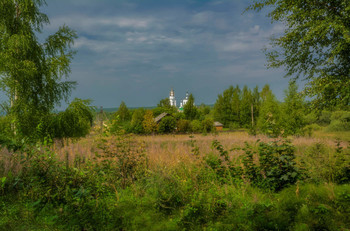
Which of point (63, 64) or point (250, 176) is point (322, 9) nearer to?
point (250, 176)

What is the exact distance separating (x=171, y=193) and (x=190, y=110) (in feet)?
159

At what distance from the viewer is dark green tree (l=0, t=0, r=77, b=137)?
9578 mm

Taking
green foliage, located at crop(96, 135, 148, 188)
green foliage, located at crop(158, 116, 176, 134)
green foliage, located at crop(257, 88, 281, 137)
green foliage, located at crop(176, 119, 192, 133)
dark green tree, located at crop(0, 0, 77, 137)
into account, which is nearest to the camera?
green foliage, located at crop(96, 135, 148, 188)

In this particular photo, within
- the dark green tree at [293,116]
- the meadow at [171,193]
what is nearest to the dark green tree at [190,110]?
the dark green tree at [293,116]

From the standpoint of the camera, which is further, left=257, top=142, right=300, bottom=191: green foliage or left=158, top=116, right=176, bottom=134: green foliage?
left=158, top=116, right=176, bottom=134: green foliage

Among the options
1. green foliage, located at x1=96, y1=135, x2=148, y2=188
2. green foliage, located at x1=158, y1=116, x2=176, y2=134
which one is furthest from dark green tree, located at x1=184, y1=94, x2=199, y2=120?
green foliage, located at x1=96, y1=135, x2=148, y2=188

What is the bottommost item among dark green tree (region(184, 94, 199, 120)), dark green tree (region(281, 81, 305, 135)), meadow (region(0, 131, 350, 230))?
meadow (region(0, 131, 350, 230))

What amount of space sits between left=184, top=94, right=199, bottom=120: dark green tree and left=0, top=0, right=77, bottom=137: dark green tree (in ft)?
137

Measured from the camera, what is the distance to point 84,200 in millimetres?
4168

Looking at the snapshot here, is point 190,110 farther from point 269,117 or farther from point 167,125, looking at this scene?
point 269,117

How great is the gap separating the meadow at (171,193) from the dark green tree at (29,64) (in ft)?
16.1

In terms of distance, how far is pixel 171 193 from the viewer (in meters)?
4.32

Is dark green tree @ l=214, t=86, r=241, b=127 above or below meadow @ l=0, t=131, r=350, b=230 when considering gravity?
above

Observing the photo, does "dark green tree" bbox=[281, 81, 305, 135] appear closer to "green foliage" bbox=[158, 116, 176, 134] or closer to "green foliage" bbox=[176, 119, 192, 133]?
"green foliage" bbox=[176, 119, 192, 133]
